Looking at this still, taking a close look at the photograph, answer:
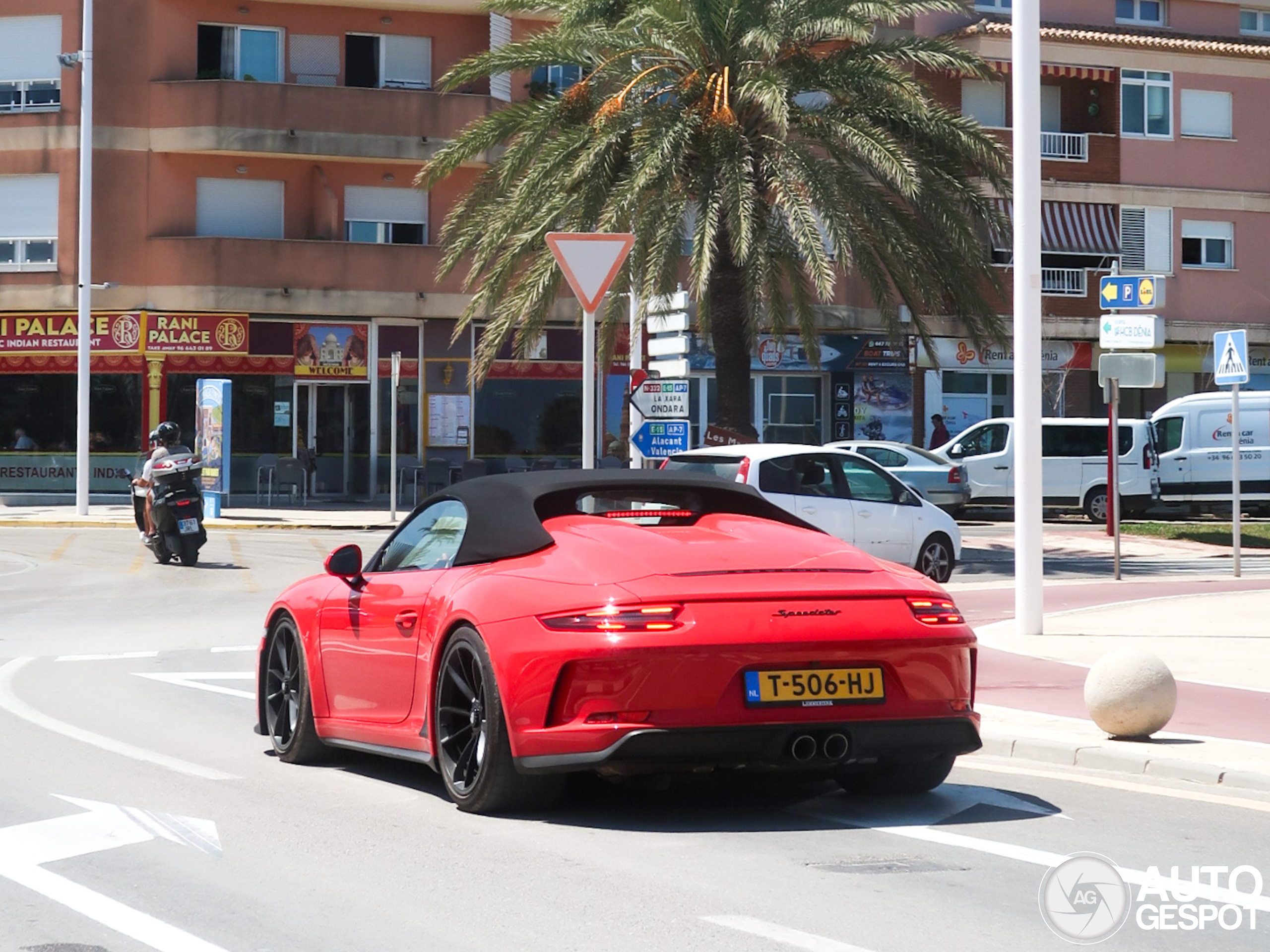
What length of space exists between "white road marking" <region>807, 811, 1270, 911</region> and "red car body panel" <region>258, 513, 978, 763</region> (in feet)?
1.38

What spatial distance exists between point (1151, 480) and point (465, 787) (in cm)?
2809

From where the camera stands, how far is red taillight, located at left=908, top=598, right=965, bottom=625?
6742 mm

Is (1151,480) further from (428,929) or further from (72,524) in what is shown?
(428,929)

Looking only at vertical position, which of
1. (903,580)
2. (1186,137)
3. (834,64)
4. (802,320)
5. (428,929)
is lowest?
(428,929)

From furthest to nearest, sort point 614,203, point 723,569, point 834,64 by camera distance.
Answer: point 834,64, point 614,203, point 723,569

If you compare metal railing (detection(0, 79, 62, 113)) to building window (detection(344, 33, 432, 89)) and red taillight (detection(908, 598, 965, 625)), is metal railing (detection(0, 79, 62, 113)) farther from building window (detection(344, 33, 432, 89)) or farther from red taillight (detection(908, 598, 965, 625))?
red taillight (detection(908, 598, 965, 625))

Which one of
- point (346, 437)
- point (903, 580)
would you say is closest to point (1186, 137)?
point (346, 437)

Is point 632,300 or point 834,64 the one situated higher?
point 834,64

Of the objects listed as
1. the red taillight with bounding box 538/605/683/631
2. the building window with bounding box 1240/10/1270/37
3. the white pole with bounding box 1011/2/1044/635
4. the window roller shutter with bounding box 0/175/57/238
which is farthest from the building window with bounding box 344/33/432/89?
the red taillight with bounding box 538/605/683/631

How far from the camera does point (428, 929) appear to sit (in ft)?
16.8

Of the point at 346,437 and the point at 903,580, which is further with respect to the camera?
the point at 346,437

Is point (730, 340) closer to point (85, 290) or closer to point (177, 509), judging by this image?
point (177, 509)

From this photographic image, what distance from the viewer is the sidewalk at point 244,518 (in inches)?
1224

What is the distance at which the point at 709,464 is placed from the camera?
19.2 meters
